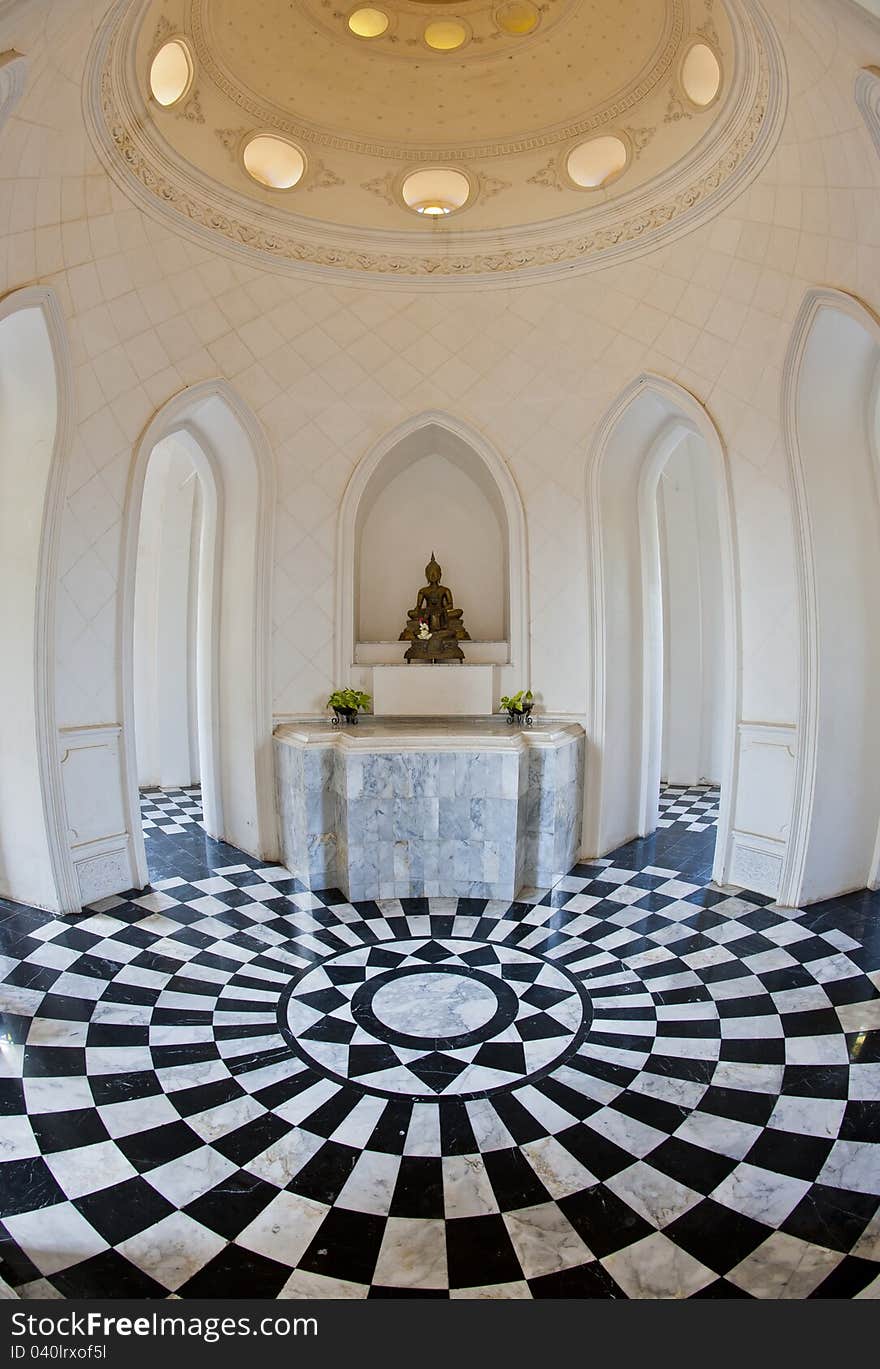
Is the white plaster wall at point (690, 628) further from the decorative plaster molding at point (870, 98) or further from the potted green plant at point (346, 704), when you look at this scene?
the decorative plaster molding at point (870, 98)

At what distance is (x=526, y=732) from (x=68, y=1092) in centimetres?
377

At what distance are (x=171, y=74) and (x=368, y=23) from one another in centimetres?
137

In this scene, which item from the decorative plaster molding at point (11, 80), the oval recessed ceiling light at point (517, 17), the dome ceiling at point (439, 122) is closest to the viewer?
the decorative plaster molding at point (11, 80)

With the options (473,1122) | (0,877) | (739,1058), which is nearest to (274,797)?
(0,877)

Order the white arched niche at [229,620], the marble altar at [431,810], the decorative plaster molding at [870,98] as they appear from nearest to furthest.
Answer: the decorative plaster molding at [870,98]
the marble altar at [431,810]
the white arched niche at [229,620]

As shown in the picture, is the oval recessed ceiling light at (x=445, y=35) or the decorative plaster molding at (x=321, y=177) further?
the decorative plaster molding at (x=321, y=177)

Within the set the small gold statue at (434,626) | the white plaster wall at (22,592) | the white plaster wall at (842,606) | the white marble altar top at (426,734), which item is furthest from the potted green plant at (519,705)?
the white plaster wall at (22,592)

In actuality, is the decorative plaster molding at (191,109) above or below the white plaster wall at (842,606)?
above

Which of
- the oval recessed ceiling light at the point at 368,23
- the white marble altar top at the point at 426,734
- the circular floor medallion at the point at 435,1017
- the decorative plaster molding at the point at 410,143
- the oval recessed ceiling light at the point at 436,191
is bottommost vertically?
the circular floor medallion at the point at 435,1017

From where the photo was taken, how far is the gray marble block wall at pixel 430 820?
535 cm

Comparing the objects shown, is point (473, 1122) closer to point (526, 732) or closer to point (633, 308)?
point (526, 732)

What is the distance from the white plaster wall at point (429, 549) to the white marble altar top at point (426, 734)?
47.1 inches

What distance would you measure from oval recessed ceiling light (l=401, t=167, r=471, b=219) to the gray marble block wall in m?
4.44

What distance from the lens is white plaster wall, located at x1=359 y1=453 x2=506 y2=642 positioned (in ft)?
23.8
